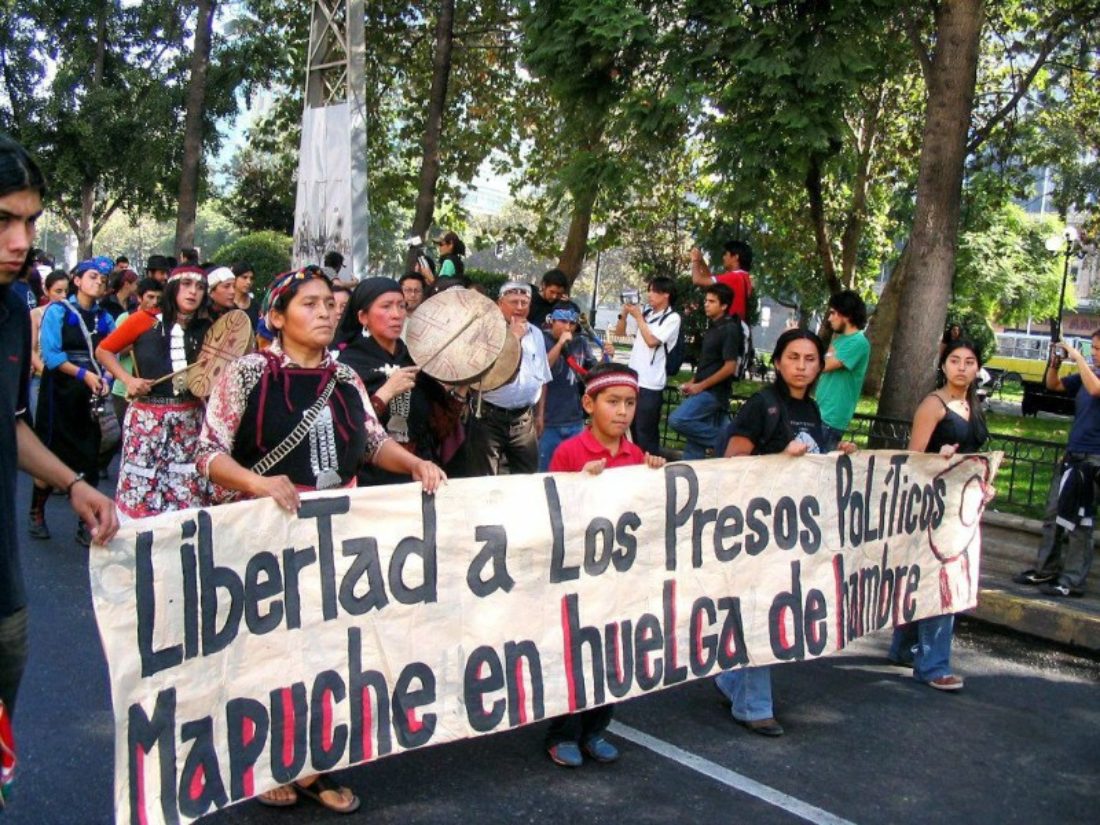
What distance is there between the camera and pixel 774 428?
4.98 metres

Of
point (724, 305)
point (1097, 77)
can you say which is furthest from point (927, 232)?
point (1097, 77)

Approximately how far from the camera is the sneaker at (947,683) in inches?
218

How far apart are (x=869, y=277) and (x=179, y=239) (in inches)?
764

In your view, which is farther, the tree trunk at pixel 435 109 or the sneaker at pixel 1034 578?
the tree trunk at pixel 435 109

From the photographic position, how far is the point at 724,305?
8.22m

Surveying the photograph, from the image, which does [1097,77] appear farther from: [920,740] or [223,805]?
[223,805]

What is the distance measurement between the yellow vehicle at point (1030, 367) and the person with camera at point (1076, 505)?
42.3ft

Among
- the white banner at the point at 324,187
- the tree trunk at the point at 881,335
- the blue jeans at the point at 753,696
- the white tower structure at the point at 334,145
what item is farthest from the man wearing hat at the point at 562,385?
the tree trunk at the point at 881,335

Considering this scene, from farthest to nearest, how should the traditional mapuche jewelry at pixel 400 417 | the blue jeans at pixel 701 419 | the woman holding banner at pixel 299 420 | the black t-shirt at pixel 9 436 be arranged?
the blue jeans at pixel 701 419 < the traditional mapuche jewelry at pixel 400 417 < the woman holding banner at pixel 299 420 < the black t-shirt at pixel 9 436

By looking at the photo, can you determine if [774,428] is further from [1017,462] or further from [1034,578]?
[1017,462]

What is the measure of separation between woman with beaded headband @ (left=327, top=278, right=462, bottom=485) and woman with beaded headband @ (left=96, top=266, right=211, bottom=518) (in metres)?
0.98

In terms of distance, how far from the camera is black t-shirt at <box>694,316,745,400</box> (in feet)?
26.6

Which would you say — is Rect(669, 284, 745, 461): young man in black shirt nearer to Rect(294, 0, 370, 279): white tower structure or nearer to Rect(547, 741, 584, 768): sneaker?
Rect(547, 741, 584, 768): sneaker

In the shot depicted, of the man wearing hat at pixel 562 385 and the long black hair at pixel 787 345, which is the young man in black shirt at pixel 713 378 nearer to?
the man wearing hat at pixel 562 385
